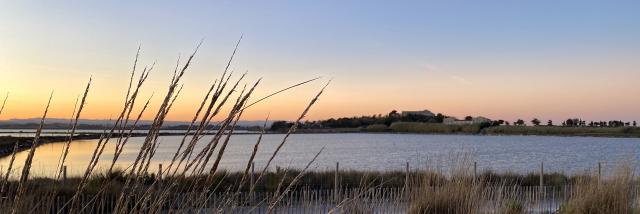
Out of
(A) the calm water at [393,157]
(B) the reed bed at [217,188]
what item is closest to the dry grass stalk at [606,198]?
(B) the reed bed at [217,188]

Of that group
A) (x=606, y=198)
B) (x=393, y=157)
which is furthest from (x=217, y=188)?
(x=393, y=157)

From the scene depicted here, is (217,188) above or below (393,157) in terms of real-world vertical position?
above

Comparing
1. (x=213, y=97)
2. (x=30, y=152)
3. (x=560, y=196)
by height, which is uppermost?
(x=213, y=97)

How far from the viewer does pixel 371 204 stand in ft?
14.6

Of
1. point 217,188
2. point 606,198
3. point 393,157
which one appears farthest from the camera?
point 393,157

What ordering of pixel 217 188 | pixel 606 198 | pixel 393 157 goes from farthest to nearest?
pixel 393 157, pixel 606 198, pixel 217 188

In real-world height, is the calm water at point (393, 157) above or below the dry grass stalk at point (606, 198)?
below

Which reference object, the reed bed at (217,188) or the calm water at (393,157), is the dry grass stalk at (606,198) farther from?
the calm water at (393,157)

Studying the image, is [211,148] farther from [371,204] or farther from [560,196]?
[560,196]

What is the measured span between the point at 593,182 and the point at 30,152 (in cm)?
642

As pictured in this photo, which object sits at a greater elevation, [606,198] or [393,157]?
[606,198]

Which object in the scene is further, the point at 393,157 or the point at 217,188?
the point at 393,157

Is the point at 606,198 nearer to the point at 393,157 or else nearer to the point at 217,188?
the point at 217,188

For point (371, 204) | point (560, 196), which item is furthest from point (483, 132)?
point (371, 204)
